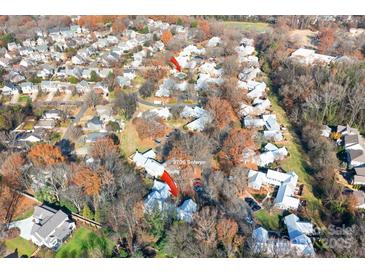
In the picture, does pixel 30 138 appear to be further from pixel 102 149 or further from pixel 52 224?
pixel 52 224

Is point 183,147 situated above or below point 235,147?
below

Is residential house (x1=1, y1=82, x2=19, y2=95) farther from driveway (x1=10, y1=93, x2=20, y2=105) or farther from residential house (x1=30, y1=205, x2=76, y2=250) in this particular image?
residential house (x1=30, y1=205, x2=76, y2=250)

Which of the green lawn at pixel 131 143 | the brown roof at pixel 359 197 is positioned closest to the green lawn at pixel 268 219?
the brown roof at pixel 359 197

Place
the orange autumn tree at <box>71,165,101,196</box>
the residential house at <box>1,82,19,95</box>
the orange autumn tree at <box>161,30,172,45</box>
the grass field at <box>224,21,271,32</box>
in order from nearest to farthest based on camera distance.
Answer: the orange autumn tree at <box>71,165,101,196</box>
the residential house at <box>1,82,19,95</box>
the orange autumn tree at <box>161,30,172,45</box>
the grass field at <box>224,21,271,32</box>

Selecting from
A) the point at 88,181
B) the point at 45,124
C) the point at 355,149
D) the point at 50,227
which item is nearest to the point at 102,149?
the point at 88,181

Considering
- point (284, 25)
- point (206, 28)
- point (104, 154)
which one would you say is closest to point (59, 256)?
point (104, 154)

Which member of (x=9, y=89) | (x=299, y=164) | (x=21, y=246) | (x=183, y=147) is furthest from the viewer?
(x=9, y=89)

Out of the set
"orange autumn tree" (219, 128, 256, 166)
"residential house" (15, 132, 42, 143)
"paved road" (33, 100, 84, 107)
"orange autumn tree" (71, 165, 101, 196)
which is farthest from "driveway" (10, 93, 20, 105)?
"orange autumn tree" (219, 128, 256, 166)
